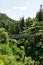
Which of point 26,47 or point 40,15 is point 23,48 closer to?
point 26,47

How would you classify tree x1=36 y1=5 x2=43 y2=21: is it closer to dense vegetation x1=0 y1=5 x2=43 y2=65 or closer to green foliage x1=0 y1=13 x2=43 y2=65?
dense vegetation x1=0 y1=5 x2=43 y2=65

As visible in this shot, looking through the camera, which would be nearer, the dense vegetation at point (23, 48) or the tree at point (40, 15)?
the dense vegetation at point (23, 48)

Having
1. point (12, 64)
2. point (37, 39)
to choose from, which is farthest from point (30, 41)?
point (12, 64)

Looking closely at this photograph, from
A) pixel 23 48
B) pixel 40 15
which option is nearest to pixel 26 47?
pixel 23 48

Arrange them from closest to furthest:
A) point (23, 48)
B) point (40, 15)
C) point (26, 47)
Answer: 1. point (23, 48)
2. point (26, 47)
3. point (40, 15)

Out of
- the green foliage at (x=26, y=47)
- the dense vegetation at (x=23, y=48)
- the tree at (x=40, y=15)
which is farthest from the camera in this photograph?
the tree at (x=40, y=15)

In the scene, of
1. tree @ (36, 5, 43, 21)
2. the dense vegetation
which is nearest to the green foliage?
the dense vegetation

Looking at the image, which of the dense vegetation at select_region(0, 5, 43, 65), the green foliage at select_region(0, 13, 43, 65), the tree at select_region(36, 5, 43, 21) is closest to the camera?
the dense vegetation at select_region(0, 5, 43, 65)

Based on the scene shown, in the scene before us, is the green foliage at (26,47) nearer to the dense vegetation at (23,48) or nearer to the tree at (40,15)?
the dense vegetation at (23,48)

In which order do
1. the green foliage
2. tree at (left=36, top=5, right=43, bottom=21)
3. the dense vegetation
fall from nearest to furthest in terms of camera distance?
the dense vegetation, the green foliage, tree at (left=36, top=5, right=43, bottom=21)

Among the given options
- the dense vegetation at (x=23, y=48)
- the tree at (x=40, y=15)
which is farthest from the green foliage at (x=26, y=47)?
the tree at (x=40, y=15)

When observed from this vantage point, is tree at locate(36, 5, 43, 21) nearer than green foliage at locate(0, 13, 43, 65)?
No

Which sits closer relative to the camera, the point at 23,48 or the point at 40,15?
the point at 23,48

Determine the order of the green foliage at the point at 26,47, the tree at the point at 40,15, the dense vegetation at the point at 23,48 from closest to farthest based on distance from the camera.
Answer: the dense vegetation at the point at 23,48 → the green foliage at the point at 26,47 → the tree at the point at 40,15
